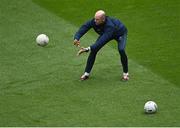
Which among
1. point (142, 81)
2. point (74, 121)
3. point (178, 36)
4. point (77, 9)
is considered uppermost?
point (77, 9)

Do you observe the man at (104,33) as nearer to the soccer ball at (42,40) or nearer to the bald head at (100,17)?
the bald head at (100,17)

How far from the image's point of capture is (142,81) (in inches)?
701

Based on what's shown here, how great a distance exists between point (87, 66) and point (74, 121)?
2.67 m

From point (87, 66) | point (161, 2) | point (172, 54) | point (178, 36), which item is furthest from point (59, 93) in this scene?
point (161, 2)

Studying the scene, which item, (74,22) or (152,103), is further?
(74,22)

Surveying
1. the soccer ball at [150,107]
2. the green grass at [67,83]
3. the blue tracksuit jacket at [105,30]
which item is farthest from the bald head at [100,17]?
the soccer ball at [150,107]

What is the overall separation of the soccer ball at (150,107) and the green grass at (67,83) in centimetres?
15

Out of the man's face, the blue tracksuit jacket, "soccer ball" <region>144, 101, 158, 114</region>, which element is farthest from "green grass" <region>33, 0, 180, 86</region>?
the man's face

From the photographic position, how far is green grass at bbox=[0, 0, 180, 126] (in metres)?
15.8

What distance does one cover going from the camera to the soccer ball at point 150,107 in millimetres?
15727

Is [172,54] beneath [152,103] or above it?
above

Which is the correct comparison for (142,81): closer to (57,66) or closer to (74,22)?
(57,66)

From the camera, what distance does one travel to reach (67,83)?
17.8m

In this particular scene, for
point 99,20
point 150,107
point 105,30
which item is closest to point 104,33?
point 105,30
